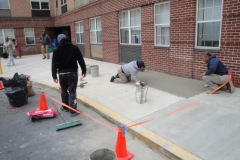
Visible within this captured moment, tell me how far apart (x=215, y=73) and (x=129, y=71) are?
2.59 m

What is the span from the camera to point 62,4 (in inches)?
783

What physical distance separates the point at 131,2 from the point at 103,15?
9.80 feet

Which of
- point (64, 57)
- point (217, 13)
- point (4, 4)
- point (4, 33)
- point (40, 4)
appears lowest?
point (64, 57)

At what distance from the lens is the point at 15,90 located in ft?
19.1

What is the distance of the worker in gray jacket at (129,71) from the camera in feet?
21.5

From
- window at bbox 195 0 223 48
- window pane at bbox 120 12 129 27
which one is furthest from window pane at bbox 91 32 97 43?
window at bbox 195 0 223 48

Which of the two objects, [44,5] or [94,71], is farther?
[44,5]

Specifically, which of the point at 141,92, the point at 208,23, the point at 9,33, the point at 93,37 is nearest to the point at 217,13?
the point at 208,23

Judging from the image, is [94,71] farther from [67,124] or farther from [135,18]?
[67,124]

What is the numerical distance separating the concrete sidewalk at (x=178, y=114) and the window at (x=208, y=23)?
4.51 feet

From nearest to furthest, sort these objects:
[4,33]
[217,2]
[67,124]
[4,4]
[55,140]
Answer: [55,140] < [67,124] < [217,2] < [4,4] < [4,33]

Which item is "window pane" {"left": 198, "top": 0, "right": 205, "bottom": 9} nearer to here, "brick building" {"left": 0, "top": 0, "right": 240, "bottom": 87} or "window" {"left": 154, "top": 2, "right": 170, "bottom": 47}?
"brick building" {"left": 0, "top": 0, "right": 240, "bottom": 87}

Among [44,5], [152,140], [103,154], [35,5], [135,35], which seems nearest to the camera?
[103,154]

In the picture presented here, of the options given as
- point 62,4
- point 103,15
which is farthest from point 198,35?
point 62,4
